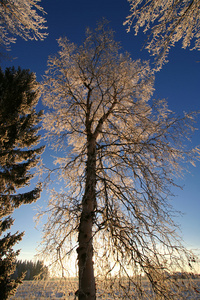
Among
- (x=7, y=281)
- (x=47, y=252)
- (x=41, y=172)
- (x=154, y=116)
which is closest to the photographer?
(x=47, y=252)

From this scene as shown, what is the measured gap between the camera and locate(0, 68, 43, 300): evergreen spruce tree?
608 cm

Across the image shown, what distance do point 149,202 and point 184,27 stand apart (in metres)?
3.72

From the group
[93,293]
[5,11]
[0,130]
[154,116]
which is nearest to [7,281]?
[93,293]

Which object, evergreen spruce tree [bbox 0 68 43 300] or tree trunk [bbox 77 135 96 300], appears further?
evergreen spruce tree [bbox 0 68 43 300]

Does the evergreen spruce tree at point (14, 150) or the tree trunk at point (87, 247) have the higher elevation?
the evergreen spruce tree at point (14, 150)

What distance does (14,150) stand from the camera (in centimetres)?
737

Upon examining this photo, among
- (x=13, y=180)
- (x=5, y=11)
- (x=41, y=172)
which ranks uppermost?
(x=5, y=11)

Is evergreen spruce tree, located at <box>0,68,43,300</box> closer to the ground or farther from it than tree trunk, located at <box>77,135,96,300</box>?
farther from it

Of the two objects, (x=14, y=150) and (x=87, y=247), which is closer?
(x=87, y=247)

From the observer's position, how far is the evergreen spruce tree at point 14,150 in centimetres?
608

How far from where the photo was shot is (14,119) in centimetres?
739

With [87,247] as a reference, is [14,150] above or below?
above

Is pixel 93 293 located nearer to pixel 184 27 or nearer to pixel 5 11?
pixel 184 27

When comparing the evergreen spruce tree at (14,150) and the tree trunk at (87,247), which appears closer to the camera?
the tree trunk at (87,247)
